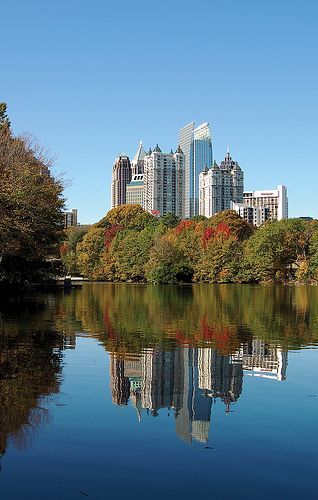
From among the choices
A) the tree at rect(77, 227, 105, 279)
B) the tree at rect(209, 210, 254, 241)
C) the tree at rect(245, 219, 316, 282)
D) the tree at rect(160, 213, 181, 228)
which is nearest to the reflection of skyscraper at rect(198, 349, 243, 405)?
the tree at rect(245, 219, 316, 282)

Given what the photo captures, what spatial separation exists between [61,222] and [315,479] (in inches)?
1812

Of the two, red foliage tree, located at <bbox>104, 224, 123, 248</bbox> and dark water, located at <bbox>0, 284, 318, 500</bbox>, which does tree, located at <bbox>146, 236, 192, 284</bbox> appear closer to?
red foliage tree, located at <bbox>104, 224, 123, 248</bbox>

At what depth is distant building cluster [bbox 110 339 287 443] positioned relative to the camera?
956 centimetres

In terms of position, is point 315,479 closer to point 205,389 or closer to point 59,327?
point 205,389

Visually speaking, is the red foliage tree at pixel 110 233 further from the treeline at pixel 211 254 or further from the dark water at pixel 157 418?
the dark water at pixel 157 418

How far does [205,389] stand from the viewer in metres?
11.4

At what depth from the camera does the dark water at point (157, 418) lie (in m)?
6.49

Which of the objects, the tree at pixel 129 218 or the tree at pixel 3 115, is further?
the tree at pixel 129 218

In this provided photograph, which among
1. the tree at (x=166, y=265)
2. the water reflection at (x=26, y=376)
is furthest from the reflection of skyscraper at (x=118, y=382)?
the tree at (x=166, y=265)

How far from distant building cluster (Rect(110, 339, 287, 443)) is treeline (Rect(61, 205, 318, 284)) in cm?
7213

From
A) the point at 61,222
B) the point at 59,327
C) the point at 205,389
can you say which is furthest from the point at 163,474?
the point at 61,222

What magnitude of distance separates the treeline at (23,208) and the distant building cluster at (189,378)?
19564 millimetres

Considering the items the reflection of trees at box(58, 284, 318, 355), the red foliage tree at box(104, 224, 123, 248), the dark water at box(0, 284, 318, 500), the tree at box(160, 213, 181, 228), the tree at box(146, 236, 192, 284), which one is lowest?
the dark water at box(0, 284, 318, 500)

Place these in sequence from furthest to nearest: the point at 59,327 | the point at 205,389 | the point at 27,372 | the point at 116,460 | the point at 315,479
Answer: the point at 59,327 → the point at 27,372 → the point at 205,389 → the point at 116,460 → the point at 315,479
